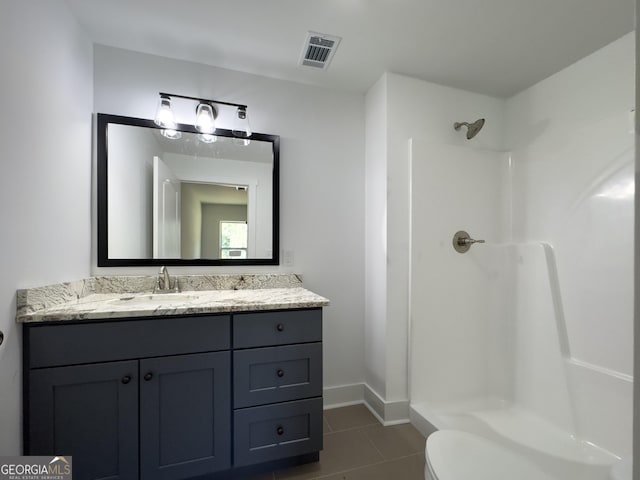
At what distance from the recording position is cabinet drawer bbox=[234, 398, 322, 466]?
1.33 metres

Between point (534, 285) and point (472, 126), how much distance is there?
1177 mm

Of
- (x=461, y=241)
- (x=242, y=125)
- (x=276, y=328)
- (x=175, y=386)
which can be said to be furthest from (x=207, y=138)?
(x=461, y=241)

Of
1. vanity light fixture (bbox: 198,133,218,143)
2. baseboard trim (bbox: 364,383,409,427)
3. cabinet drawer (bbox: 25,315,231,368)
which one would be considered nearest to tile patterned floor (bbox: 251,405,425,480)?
baseboard trim (bbox: 364,383,409,427)

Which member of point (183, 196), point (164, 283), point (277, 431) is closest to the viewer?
point (277, 431)

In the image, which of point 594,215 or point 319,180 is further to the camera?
point 319,180

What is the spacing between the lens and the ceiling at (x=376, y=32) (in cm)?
138

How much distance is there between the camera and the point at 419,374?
192 cm

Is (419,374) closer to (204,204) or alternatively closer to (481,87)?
(204,204)

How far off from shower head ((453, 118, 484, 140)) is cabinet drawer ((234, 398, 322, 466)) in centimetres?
196

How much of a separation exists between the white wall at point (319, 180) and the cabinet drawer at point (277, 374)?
62cm

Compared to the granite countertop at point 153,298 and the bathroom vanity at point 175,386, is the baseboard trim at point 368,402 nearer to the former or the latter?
the bathroom vanity at point 175,386

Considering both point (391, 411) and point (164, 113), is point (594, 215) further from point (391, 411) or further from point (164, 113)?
point (164, 113)

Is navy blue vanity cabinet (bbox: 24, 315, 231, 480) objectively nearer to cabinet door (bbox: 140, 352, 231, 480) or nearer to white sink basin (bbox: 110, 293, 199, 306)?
cabinet door (bbox: 140, 352, 231, 480)

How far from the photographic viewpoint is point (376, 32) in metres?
1.55
